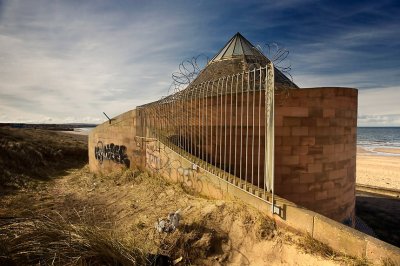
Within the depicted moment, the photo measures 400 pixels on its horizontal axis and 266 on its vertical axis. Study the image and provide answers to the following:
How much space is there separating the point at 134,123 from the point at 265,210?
7.25 metres

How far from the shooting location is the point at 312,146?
5.56 meters

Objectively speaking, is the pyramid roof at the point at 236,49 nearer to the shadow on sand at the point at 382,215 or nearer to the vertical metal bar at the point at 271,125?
the vertical metal bar at the point at 271,125

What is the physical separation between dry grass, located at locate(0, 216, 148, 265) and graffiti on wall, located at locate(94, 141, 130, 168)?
23.6 ft

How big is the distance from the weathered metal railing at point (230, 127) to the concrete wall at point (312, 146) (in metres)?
0.43

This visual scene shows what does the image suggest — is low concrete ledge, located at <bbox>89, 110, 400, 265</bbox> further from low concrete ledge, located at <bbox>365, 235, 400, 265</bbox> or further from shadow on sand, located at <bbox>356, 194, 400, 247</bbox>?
shadow on sand, located at <bbox>356, 194, 400, 247</bbox>

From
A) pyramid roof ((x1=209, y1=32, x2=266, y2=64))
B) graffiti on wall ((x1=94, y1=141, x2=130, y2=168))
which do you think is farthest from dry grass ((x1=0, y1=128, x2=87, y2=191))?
pyramid roof ((x1=209, y1=32, x2=266, y2=64))

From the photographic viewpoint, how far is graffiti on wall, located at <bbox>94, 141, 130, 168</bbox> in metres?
11.1

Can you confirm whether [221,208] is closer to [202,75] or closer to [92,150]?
[202,75]

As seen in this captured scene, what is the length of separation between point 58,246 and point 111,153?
9.14 metres

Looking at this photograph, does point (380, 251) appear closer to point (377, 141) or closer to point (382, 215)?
point (382, 215)

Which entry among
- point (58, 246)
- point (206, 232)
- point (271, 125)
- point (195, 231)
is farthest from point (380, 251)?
point (58, 246)

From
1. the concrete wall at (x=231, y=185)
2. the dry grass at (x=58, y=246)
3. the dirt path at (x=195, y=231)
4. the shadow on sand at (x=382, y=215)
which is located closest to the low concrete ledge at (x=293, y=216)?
the concrete wall at (x=231, y=185)

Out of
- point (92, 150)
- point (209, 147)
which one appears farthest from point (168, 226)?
point (92, 150)

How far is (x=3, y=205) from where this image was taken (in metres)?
8.13
